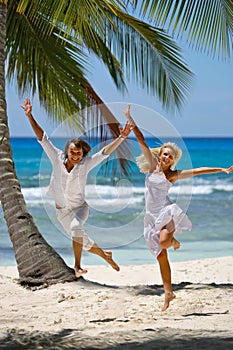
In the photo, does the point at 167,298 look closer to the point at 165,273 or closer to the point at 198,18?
the point at 165,273

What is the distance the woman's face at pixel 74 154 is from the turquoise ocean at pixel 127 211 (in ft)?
0.44

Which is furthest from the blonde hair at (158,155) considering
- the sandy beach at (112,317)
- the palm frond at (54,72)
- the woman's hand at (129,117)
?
the palm frond at (54,72)

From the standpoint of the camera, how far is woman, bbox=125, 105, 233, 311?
6176 mm

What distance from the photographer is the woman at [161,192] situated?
618cm

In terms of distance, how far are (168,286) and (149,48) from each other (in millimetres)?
3758

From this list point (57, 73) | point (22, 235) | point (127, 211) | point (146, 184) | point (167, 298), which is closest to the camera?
point (146, 184)

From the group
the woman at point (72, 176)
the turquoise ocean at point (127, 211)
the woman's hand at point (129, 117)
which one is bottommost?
the turquoise ocean at point (127, 211)

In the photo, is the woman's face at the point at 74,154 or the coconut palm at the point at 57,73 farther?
the coconut palm at the point at 57,73

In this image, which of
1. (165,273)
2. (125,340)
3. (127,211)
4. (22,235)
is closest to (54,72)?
(22,235)

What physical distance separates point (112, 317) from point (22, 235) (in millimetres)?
1831

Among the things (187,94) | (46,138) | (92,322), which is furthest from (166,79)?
(92,322)

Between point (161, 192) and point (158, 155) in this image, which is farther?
point (158, 155)

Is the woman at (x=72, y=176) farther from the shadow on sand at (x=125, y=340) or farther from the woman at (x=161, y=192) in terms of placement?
the shadow on sand at (x=125, y=340)

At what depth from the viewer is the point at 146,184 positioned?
6211mm
